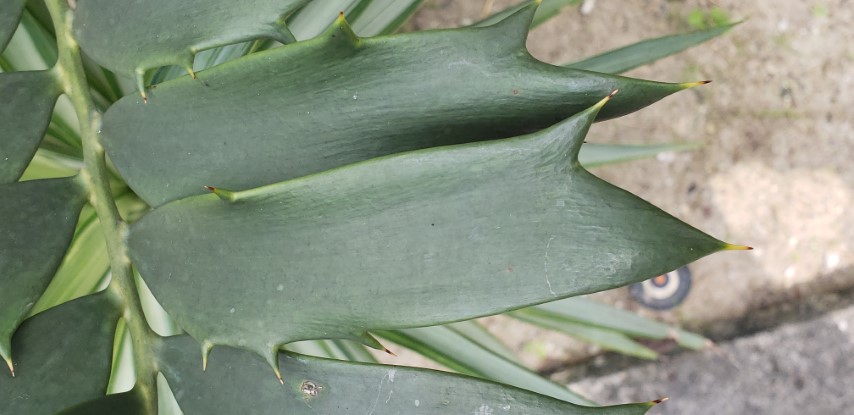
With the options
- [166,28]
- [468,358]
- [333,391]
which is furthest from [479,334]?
[166,28]

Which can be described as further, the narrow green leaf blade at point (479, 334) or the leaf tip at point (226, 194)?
the narrow green leaf blade at point (479, 334)

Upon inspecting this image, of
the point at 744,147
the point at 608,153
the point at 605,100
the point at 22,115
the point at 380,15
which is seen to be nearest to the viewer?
the point at 605,100

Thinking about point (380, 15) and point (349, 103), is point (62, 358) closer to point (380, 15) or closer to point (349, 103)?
point (349, 103)

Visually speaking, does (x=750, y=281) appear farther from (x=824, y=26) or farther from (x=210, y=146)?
(x=210, y=146)

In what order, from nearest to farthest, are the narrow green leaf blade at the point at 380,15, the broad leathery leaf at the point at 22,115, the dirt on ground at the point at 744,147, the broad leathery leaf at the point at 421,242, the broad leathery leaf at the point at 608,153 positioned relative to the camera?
1. the broad leathery leaf at the point at 421,242
2. the broad leathery leaf at the point at 22,115
3. the narrow green leaf blade at the point at 380,15
4. the broad leathery leaf at the point at 608,153
5. the dirt on ground at the point at 744,147

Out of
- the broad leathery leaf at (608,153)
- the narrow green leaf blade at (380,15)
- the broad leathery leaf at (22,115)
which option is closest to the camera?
the broad leathery leaf at (22,115)

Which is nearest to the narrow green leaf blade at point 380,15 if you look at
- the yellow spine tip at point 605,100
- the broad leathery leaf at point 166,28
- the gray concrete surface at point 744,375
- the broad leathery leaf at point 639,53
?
the broad leathery leaf at point 639,53

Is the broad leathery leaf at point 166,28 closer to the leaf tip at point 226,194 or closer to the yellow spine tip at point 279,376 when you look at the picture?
the leaf tip at point 226,194
